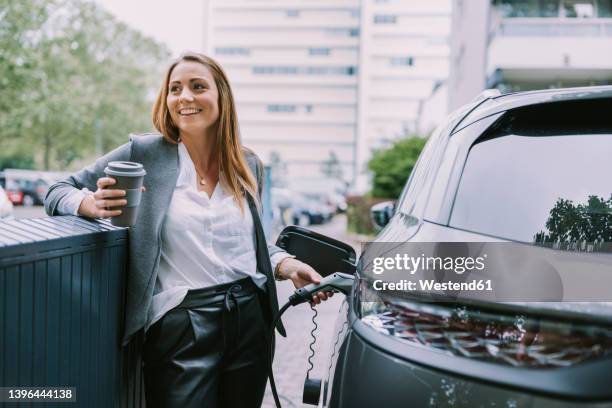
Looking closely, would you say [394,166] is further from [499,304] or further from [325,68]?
[325,68]

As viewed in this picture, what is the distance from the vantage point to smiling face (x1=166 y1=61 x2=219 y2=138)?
2.13 meters

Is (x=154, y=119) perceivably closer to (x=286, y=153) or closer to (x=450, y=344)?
(x=450, y=344)

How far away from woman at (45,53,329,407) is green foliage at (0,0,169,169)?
18821mm

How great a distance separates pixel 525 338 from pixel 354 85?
75.3 m

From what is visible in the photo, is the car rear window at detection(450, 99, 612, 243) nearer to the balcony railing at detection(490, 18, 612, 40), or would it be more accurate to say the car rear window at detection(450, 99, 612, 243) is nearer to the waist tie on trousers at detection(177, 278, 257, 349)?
the waist tie on trousers at detection(177, 278, 257, 349)

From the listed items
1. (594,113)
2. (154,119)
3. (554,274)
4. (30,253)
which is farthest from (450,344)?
(154,119)

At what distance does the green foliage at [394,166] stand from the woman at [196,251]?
1397cm

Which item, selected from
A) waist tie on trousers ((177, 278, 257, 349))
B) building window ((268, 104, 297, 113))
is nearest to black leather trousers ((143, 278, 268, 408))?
waist tie on trousers ((177, 278, 257, 349))

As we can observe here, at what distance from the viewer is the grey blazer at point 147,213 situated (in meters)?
1.91

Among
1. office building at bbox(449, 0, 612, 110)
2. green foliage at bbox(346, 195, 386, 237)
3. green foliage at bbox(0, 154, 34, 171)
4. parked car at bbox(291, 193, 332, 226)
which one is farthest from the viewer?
green foliage at bbox(0, 154, 34, 171)

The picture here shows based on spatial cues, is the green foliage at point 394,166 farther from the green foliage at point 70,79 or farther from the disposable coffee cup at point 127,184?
the disposable coffee cup at point 127,184

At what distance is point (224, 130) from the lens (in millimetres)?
2236

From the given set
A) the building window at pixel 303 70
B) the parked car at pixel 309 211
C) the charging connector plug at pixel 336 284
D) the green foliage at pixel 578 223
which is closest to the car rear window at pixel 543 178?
the green foliage at pixel 578 223

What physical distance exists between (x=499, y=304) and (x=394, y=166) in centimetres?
1531
